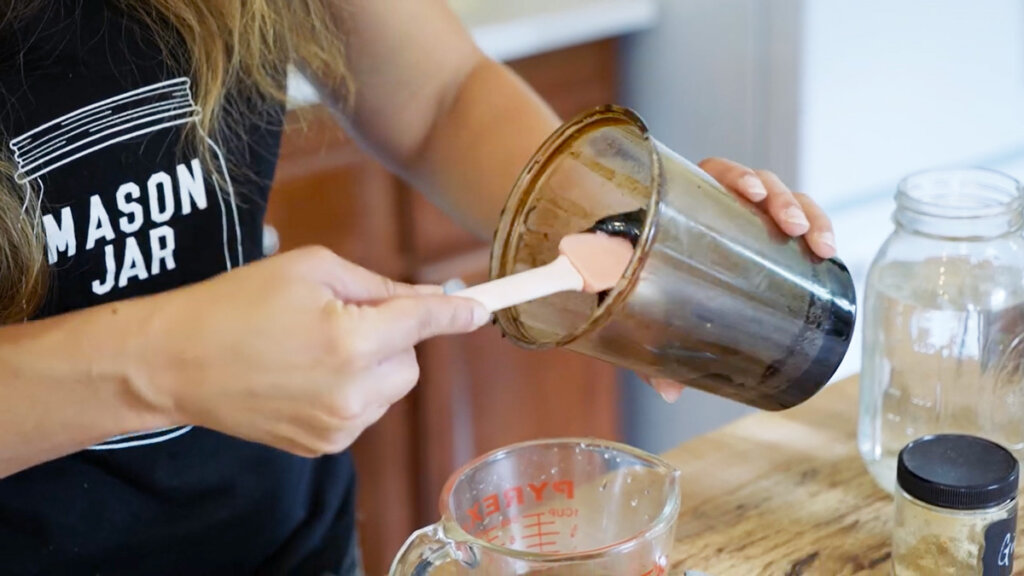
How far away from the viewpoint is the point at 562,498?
667 mm

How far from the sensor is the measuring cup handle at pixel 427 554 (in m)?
0.58

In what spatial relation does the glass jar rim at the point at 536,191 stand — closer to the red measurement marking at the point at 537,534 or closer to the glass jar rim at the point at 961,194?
the red measurement marking at the point at 537,534

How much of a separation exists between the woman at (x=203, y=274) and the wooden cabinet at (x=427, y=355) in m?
0.40

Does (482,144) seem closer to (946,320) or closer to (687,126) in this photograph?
(946,320)

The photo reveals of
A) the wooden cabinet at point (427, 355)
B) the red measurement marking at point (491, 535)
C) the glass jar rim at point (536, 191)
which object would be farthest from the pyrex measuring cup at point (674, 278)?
the wooden cabinet at point (427, 355)

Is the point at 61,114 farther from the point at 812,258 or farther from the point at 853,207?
the point at 853,207

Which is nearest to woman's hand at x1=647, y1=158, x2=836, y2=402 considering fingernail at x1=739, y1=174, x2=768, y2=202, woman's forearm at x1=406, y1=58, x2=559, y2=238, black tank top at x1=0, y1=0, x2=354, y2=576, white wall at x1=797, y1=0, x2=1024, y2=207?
fingernail at x1=739, y1=174, x2=768, y2=202

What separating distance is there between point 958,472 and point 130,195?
0.51 meters

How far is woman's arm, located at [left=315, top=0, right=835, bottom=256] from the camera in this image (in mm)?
912

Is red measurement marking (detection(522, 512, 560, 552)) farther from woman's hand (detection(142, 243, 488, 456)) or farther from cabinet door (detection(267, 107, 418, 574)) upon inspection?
cabinet door (detection(267, 107, 418, 574))

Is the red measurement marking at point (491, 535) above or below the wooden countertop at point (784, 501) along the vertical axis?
above

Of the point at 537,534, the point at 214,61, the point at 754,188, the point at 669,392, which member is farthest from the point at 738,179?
the point at 214,61

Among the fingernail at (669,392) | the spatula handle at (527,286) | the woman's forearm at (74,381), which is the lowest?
the fingernail at (669,392)

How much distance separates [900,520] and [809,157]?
3.06 feet
